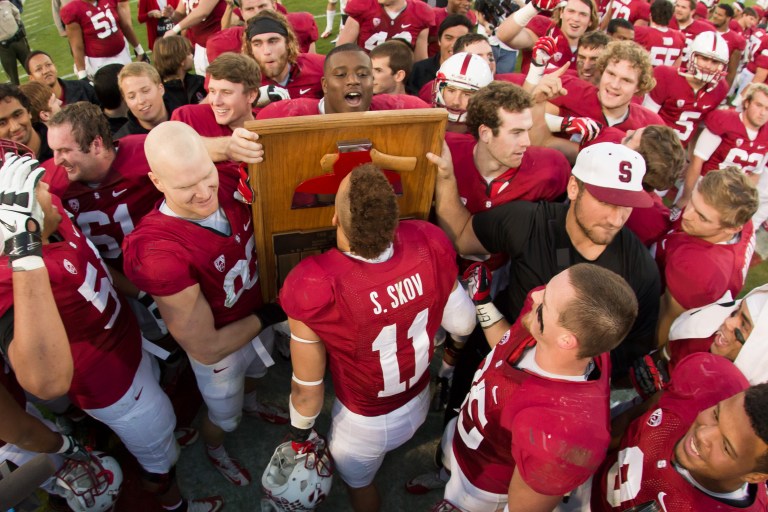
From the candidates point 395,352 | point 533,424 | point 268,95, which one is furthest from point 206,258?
point 268,95

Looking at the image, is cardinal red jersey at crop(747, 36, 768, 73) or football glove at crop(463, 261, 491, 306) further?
cardinal red jersey at crop(747, 36, 768, 73)

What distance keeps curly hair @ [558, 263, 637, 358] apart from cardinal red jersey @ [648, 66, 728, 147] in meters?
4.77

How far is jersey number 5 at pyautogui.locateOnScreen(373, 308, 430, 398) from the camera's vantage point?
2.28 metres

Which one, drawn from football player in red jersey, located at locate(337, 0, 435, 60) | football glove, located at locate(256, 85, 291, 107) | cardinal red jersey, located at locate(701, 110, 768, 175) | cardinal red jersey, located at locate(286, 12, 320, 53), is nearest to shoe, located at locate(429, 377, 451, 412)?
football glove, located at locate(256, 85, 291, 107)

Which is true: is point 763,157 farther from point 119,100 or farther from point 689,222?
point 119,100

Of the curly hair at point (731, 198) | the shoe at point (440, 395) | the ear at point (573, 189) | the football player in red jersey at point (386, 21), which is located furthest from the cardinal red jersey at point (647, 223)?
the football player in red jersey at point (386, 21)

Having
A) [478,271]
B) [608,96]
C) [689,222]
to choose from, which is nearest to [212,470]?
[478,271]

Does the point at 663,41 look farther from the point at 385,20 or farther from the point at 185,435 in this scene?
the point at 185,435

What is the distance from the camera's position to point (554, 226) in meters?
2.69

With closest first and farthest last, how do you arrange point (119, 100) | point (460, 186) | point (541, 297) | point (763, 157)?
1. point (541, 297)
2. point (460, 186)
3. point (119, 100)
4. point (763, 157)

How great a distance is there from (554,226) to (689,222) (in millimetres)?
777

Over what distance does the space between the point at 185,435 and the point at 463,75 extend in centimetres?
318

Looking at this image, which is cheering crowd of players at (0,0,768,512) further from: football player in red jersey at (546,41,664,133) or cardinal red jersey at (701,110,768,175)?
cardinal red jersey at (701,110,768,175)

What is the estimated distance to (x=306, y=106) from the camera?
312 centimetres
